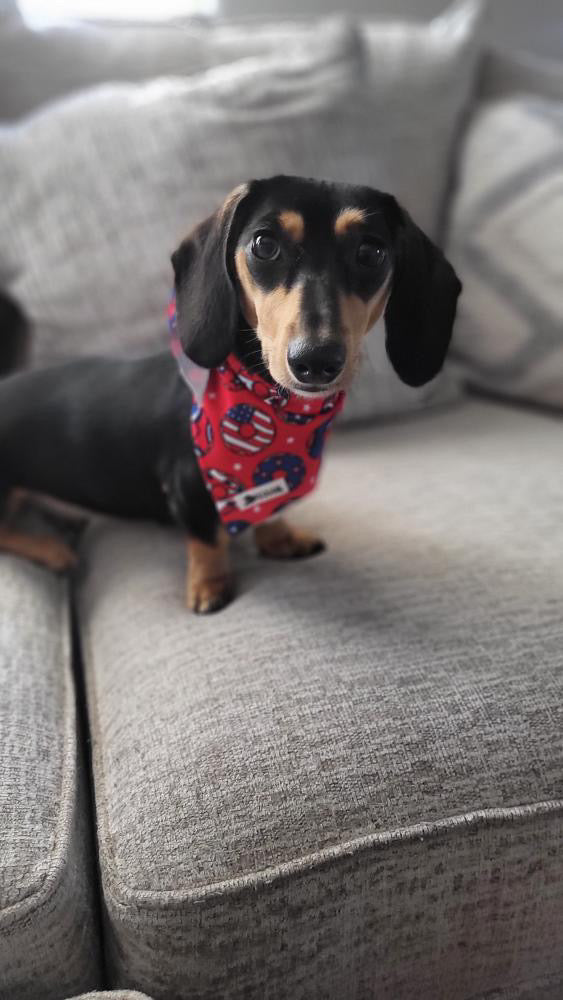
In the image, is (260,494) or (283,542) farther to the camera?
(283,542)

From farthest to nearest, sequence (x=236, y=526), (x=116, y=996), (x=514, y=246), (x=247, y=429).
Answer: (x=514, y=246) < (x=236, y=526) < (x=247, y=429) < (x=116, y=996)

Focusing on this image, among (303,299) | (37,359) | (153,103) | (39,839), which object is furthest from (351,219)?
(37,359)

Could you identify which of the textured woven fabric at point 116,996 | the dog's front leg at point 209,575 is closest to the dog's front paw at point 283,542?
the dog's front leg at point 209,575

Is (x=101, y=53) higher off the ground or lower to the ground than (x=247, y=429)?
higher

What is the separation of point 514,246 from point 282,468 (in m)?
0.69

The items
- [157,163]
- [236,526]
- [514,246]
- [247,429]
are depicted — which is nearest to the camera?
[247,429]

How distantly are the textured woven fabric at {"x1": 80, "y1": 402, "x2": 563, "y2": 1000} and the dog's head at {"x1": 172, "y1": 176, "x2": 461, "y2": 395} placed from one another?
11.1 inches

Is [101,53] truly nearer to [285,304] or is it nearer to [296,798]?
Result: [285,304]

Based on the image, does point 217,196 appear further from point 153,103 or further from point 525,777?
point 525,777

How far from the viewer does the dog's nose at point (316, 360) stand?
2.06ft

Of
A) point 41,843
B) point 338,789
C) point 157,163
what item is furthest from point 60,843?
point 157,163

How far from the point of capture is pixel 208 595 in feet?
3.01

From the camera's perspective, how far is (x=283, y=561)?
1.02 metres

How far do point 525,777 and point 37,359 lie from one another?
1005mm
